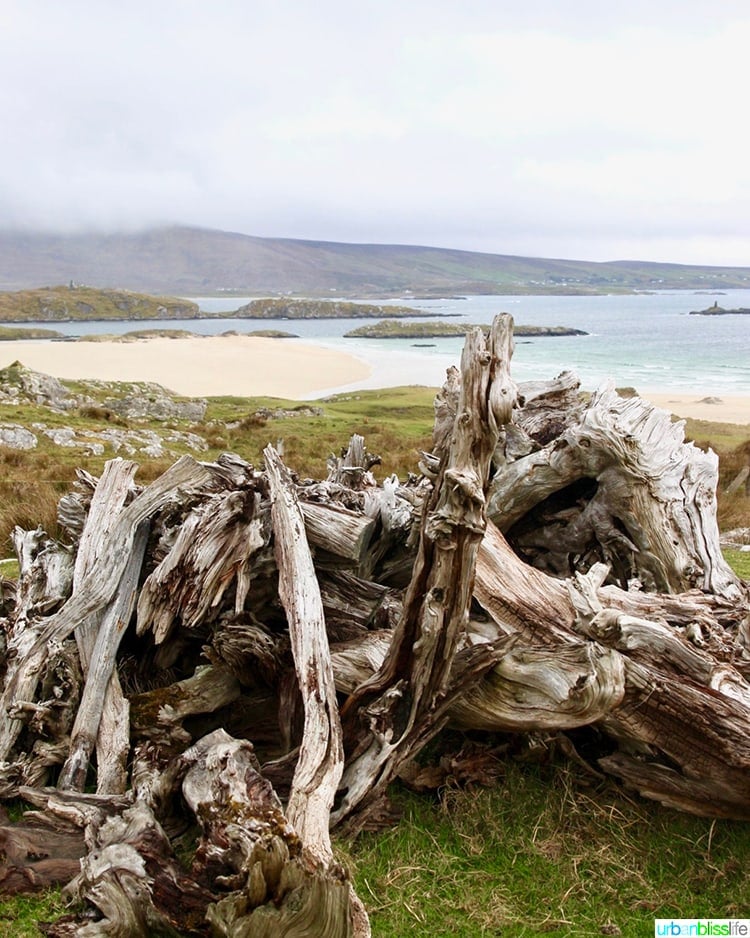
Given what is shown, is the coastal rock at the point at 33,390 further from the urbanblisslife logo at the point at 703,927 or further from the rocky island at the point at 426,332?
the rocky island at the point at 426,332

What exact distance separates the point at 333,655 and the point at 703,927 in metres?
2.75

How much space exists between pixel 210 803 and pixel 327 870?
0.95m

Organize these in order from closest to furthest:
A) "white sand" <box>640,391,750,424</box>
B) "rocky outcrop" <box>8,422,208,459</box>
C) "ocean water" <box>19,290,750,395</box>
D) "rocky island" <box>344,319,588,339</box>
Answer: "rocky outcrop" <box>8,422,208,459</box>, "white sand" <box>640,391,750,424</box>, "ocean water" <box>19,290,750,395</box>, "rocky island" <box>344,319,588,339</box>

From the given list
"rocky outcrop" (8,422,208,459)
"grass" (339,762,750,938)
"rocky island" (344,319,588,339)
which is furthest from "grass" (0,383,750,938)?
"rocky island" (344,319,588,339)

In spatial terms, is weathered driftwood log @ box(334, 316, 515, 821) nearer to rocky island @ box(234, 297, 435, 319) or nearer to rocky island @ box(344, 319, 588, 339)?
rocky island @ box(344, 319, 588, 339)

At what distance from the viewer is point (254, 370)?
65.1 meters

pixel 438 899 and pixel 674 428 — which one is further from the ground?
pixel 674 428

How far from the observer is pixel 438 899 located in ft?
15.0

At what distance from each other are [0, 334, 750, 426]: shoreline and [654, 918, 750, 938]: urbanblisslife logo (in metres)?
40.2

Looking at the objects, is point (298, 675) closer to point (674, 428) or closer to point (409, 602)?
point (409, 602)

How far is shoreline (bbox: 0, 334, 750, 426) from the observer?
167 feet

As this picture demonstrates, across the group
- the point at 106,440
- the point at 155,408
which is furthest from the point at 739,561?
the point at 155,408

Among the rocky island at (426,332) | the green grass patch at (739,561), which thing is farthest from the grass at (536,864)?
the rocky island at (426,332)

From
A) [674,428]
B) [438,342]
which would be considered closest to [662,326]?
[438,342]
